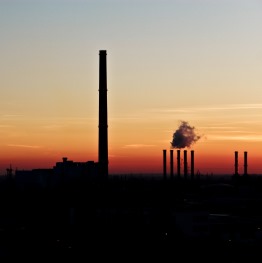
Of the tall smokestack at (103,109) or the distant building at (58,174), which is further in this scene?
the distant building at (58,174)

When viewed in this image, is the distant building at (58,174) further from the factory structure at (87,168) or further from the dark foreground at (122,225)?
the dark foreground at (122,225)

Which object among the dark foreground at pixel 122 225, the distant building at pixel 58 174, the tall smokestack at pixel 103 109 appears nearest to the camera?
the dark foreground at pixel 122 225

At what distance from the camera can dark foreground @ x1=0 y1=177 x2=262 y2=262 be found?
53188 millimetres

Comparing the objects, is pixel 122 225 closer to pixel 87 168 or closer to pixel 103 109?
pixel 103 109

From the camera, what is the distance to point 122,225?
66062mm

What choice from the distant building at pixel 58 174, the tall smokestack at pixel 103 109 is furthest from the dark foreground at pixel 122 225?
the tall smokestack at pixel 103 109

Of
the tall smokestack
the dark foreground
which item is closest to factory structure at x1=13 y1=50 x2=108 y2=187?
the tall smokestack

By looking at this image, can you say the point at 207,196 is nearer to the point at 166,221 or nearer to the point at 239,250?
the point at 166,221

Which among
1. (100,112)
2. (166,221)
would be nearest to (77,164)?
(100,112)

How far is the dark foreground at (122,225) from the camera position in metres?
53.2

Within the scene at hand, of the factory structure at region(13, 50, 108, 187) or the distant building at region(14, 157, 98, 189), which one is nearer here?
the factory structure at region(13, 50, 108, 187)

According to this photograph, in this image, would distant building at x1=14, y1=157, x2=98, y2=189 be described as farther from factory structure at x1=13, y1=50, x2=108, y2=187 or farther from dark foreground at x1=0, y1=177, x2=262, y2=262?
dark foreground at x1=0, y1=177, x2=262, y2=262

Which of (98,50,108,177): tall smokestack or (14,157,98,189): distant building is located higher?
(98,50,108,177): tall smokestack

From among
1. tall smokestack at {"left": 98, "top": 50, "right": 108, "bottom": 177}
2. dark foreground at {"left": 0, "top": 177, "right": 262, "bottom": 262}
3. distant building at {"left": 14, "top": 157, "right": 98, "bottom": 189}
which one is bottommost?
dark foreground at {"left": 0, "top": 177, "right": 262, "bottom": 262}
